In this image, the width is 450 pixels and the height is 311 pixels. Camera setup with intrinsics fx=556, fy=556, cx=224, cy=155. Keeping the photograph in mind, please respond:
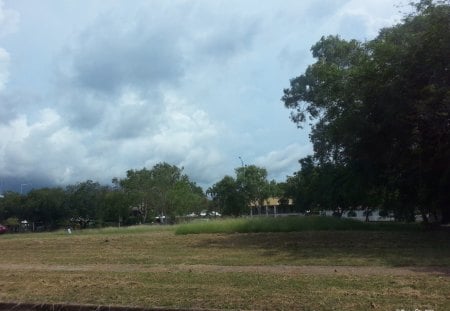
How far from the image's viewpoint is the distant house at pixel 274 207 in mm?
105400

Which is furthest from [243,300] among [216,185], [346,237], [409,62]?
[216,185]

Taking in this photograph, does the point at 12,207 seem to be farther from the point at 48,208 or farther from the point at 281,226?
the point at 281,226

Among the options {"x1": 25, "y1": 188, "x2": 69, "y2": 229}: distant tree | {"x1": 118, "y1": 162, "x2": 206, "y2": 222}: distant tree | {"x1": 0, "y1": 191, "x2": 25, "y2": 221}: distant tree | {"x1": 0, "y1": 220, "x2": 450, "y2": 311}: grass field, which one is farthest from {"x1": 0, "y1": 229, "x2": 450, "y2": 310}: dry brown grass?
{"x1": 0, "y1": 191, "x2": 25, "y2": 221}: distant tree

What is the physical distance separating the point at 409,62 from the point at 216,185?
82.8m

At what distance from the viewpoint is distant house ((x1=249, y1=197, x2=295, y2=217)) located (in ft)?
346

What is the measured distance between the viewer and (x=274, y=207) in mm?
133000

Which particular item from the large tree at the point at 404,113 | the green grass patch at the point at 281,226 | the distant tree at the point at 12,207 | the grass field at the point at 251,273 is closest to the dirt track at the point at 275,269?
the grass field at the point at 251,273

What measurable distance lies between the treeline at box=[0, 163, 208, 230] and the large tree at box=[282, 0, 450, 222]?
58649mm

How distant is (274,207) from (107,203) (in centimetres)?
5095

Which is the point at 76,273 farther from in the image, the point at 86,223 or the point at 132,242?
the point at 86,223

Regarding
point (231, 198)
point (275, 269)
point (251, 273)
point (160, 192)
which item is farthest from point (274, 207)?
point (251, 273)

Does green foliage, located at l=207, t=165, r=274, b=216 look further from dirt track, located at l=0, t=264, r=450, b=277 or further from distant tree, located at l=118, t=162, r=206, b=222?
dirt track, located at l=0, t=264, r=450, b=277

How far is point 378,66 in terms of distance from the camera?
2611 centimetres

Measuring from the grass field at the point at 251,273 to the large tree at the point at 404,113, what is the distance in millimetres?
3286
